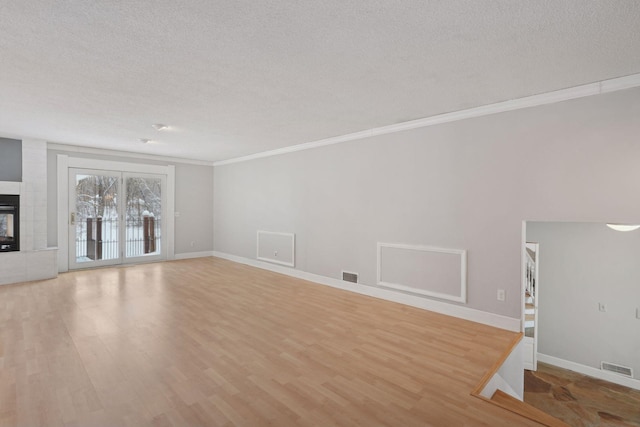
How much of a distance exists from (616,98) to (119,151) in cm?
829

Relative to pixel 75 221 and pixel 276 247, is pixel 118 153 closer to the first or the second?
pixel 75 221

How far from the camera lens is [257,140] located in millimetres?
5684

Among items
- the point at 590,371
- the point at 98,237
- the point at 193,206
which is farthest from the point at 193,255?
the point at 590,371

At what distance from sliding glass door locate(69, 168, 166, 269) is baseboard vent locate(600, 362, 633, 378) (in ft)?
30.7

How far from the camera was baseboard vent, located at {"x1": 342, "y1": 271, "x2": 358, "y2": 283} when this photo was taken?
511 centimetres

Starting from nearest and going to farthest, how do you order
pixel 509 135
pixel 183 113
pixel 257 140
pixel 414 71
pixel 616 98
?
1. pixel 414 71
2. pixel 616 98
3. pixel 509 135
4. pixel 183 113
5. pixel 257 140

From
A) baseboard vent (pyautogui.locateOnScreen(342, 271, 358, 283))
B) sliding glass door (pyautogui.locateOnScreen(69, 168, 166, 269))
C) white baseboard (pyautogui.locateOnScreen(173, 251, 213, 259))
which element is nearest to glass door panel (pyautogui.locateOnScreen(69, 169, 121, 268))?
sliding glass door (pyautogui.locateOnScreen(69, 168, 166, 269))

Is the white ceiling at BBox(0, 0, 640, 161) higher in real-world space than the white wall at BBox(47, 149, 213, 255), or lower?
higher

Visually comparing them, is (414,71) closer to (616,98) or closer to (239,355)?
(616,98)

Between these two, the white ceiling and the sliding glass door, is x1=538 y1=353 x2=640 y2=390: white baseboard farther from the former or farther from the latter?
the sliding glass door

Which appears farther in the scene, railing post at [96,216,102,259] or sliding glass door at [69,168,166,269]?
railing post at [96,216,102,259]

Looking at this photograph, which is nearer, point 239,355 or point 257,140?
point 239,355

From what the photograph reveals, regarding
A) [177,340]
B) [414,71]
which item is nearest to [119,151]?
[177,340]

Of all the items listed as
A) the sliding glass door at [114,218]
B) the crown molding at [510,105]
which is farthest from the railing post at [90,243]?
the crown molding at [510,105]
